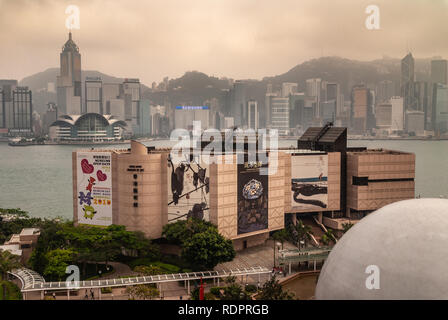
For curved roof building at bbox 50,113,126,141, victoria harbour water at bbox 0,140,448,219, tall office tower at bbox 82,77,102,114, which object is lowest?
victoria harbour water at bbox 0,140,448,219

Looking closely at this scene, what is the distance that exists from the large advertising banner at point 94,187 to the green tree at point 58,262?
5894 mm

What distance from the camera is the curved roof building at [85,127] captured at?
119 m

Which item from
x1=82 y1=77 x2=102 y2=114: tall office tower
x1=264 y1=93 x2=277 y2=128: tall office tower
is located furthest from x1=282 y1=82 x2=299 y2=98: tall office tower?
x1=82 y1=77 x2=102 y2=114: tall office tower

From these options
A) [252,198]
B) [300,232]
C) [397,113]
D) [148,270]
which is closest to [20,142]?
[397,113]

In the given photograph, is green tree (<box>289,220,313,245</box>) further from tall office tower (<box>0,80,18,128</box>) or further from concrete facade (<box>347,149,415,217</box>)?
tall office tower (<box>0,80,18,128</box>)

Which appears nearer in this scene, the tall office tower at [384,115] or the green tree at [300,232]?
the green tree at [300,232]

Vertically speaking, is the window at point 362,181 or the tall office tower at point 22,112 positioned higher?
the tall office tower at point 22,112

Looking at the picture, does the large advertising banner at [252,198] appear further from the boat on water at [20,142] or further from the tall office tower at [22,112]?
the tall office tower at [22,112]

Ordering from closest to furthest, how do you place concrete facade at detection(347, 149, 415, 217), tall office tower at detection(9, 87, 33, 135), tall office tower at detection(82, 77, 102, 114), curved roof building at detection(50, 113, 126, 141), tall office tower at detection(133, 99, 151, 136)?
concrete facade at detection(347, 149, 415, 217)
curved roof building at detection(50, 113, 126, 141)
tall office tower at detection(9, 87, 33, 135)
tall office tower at detection(133, 99, 151, 136)
tall office tower at detection(82, 77, 102, 114)

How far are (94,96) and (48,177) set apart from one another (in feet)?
242

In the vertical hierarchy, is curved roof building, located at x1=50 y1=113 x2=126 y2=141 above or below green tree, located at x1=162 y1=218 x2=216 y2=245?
above

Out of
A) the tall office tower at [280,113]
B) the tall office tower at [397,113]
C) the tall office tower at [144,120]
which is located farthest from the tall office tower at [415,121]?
the tall office tower at [144,120]

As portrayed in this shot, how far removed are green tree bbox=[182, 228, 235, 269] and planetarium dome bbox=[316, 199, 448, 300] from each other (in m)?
9.61

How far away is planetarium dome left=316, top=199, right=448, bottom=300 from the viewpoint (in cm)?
1171
